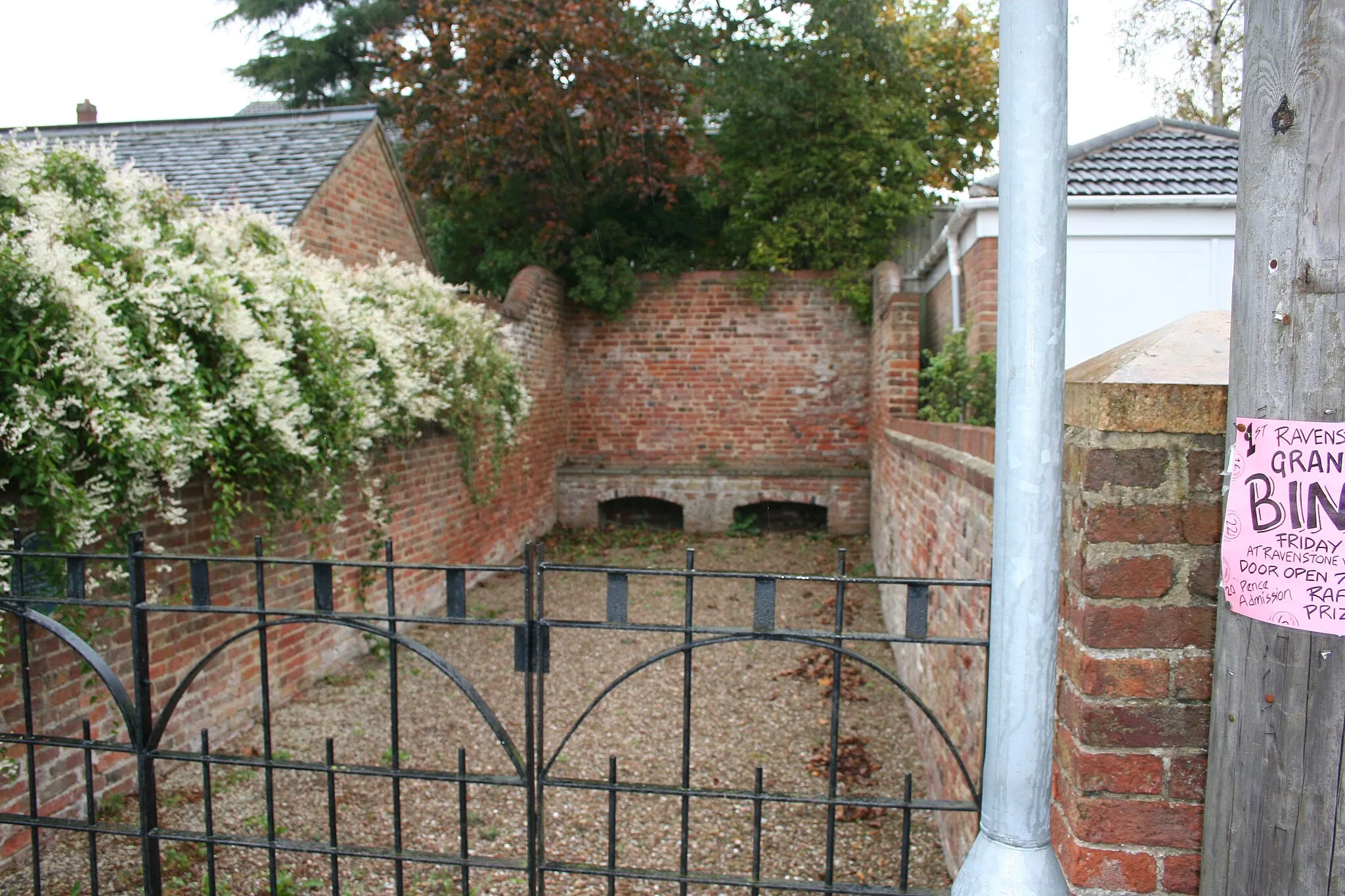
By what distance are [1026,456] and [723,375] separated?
10.3 metres

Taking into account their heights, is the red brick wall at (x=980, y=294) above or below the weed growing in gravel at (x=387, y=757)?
above

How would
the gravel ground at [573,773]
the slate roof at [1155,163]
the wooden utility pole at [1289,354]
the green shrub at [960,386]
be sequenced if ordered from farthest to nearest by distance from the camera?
the slate roof at [1155,163] < the green shrub at [960,386] < the gravel ground at [573,773] < the wooden utility pole at [1289,354]

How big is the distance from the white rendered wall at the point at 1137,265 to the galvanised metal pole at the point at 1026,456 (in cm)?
587

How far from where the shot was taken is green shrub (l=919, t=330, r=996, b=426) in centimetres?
663

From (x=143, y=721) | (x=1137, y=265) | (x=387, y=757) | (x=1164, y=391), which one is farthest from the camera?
(x=1137, y=265)

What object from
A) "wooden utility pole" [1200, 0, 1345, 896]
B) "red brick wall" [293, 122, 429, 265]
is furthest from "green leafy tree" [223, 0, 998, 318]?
"wooden utility pole" [1200, 0, 1345, 896]

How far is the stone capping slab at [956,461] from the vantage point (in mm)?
3061

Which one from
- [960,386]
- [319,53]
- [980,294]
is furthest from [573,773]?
[319,53]

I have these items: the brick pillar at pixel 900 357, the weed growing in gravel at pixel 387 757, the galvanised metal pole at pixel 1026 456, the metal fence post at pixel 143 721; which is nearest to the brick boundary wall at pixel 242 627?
the weed growing in gravel at pixel 387 757

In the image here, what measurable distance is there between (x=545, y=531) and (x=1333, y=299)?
33.8 feet

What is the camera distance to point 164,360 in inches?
141

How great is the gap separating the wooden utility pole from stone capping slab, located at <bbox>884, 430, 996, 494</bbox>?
548 mm

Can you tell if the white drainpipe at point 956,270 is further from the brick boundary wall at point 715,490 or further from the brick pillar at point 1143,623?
the brick pillar at point 1143,623

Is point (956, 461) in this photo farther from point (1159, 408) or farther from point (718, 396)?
point (718, 396)
